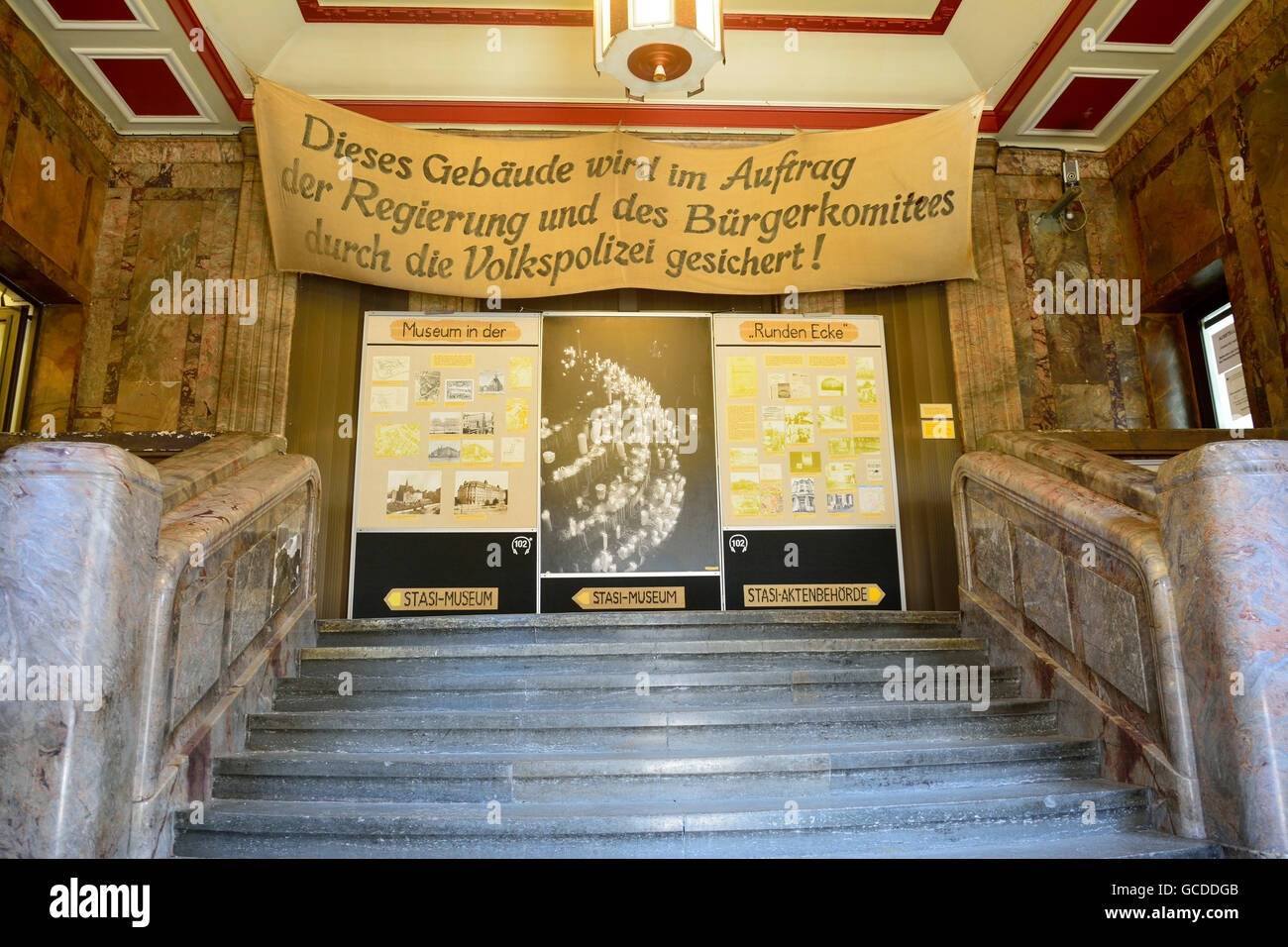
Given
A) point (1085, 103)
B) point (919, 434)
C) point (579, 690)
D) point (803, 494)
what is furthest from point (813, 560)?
point (1085, 103)

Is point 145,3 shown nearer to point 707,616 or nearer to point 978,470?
point 707,616

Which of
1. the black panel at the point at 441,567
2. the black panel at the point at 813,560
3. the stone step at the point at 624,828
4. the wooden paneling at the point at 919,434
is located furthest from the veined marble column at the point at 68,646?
the wooden paneling at the point at 919,434

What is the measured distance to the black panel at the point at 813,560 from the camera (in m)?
6.17

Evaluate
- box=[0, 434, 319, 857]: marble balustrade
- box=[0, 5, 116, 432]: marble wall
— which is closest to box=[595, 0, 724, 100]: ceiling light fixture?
box=[0, 434, 319, 857]: marble balustrade

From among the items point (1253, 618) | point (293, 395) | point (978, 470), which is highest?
point (293, 395)

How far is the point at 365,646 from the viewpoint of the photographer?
13.8ft

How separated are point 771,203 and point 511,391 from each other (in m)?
2.27

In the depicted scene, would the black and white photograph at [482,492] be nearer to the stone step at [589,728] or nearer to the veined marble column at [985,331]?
the stone step at [589,728]

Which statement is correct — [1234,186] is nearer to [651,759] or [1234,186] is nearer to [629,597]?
[629,597]

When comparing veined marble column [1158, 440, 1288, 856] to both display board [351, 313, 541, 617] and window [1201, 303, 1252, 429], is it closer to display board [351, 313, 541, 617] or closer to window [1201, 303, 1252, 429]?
window [1201, 303, 1252, 429]

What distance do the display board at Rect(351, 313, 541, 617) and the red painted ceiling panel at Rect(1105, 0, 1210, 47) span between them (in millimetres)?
4286

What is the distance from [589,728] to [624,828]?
0.68 metres

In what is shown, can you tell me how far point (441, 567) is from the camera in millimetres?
6074

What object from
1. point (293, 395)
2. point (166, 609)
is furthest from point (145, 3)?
point (166, 609)
